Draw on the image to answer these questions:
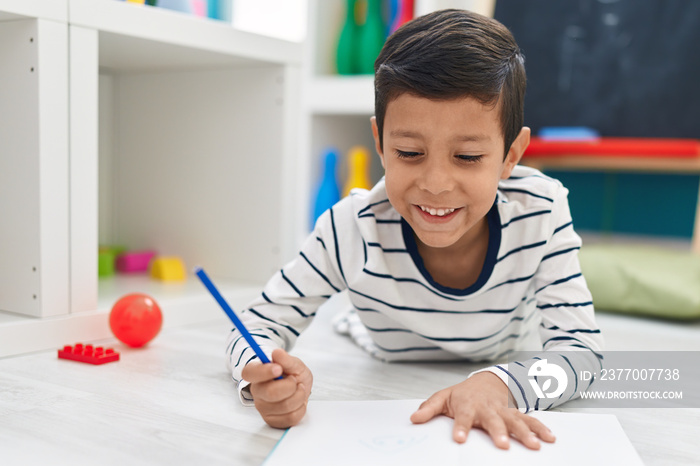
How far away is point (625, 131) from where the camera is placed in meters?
2.00

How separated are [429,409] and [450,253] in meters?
0.26

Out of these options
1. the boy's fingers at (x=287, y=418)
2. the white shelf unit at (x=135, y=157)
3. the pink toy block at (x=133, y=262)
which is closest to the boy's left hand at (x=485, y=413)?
the boy's fingers at (x=287, y=418)

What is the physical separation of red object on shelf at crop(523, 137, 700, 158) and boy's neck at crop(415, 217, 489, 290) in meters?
1.14

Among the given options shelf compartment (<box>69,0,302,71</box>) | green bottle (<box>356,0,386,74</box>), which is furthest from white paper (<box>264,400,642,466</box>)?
green bottle (<box>356,0,386,74</box>)

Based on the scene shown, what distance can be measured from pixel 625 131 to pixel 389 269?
4.65 feet

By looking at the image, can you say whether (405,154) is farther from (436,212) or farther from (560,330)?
(560,330)

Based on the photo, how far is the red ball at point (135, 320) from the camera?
0.93m

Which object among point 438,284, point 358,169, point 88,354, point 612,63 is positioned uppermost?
point 612,63

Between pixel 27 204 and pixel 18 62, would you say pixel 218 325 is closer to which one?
pixel 27 204

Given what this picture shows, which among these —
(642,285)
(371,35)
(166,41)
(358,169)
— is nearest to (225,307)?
(166,41)

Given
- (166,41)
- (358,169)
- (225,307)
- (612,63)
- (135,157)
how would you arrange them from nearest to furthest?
(225,307) → (166,41) → (135,157) → (358,169) → (612,63)

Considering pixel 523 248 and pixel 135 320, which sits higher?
pixel 523 248

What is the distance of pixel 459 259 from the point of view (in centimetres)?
86

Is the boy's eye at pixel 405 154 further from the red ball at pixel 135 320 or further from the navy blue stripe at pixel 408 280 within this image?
the red ball at pixel 135 320
